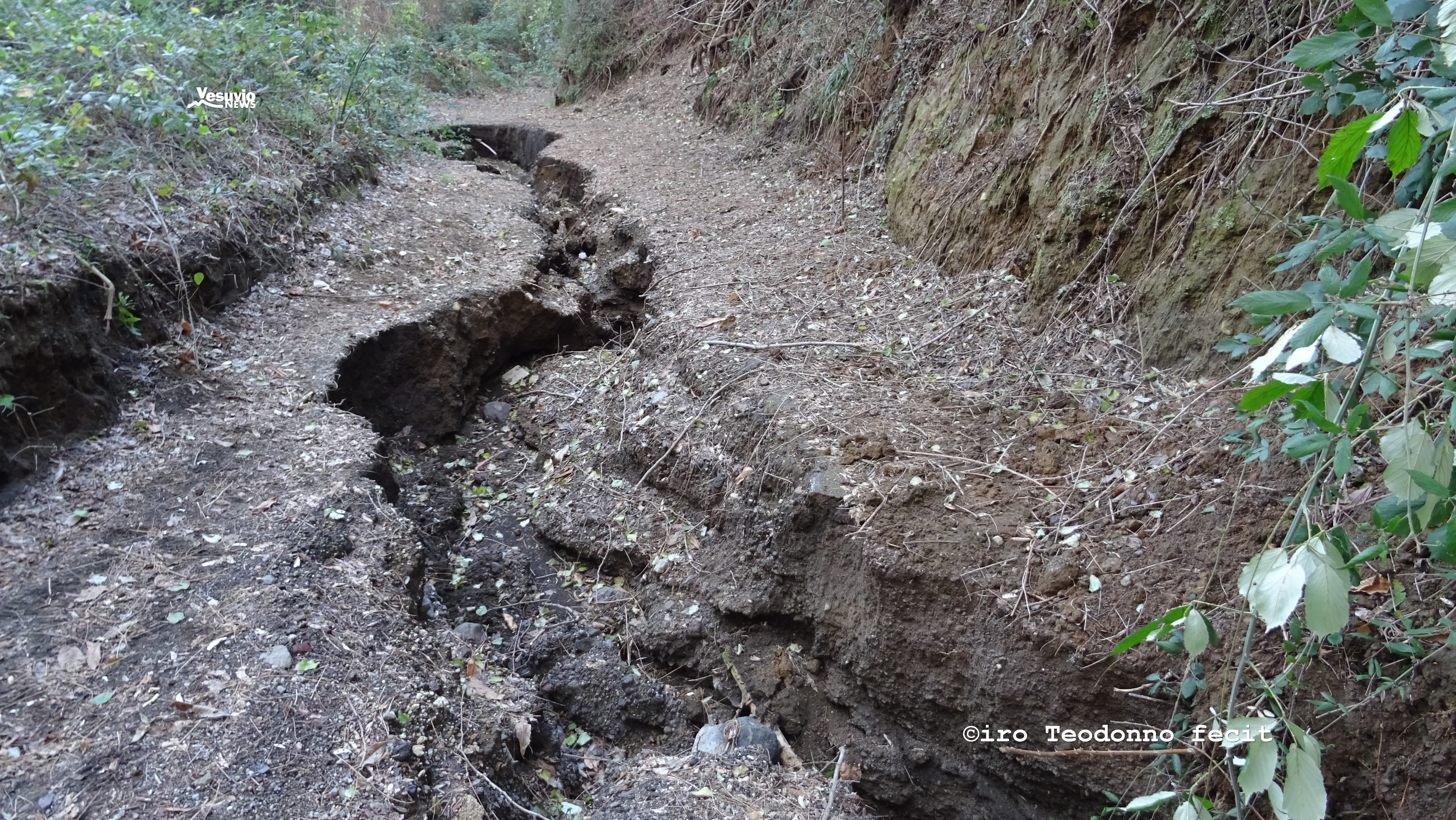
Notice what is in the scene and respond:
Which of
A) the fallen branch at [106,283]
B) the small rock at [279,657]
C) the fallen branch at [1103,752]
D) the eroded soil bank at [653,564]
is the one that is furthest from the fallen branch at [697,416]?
the fallen branch at [106,283]

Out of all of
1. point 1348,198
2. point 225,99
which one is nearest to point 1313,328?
point 1348,198

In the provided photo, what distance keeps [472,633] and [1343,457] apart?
3.62m

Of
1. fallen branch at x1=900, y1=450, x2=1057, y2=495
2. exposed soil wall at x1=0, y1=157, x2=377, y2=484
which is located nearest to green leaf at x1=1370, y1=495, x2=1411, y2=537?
fallen branch at x1=900, y1=450, x2=1057, y2=495

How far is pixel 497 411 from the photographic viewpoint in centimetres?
592

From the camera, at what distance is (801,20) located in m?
8.07

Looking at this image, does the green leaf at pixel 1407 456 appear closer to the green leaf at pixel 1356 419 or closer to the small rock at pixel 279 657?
the green leaf at pixel 1356 419

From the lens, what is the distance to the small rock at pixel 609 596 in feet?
14.0

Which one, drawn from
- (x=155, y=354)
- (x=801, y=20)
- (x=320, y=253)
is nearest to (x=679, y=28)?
(x=801, y=20)

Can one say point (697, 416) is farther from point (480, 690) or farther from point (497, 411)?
point (497, 411)

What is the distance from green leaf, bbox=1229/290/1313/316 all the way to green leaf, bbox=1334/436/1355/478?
0.22 m

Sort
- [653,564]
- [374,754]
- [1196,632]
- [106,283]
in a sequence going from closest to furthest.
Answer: [1196,632] < [374,754] < [106,283] < [653,564]

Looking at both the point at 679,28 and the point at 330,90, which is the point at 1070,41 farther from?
the point at 679,28

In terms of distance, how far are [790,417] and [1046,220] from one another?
5.63 ft

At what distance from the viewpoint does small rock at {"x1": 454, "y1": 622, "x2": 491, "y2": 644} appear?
3875 millimetres
